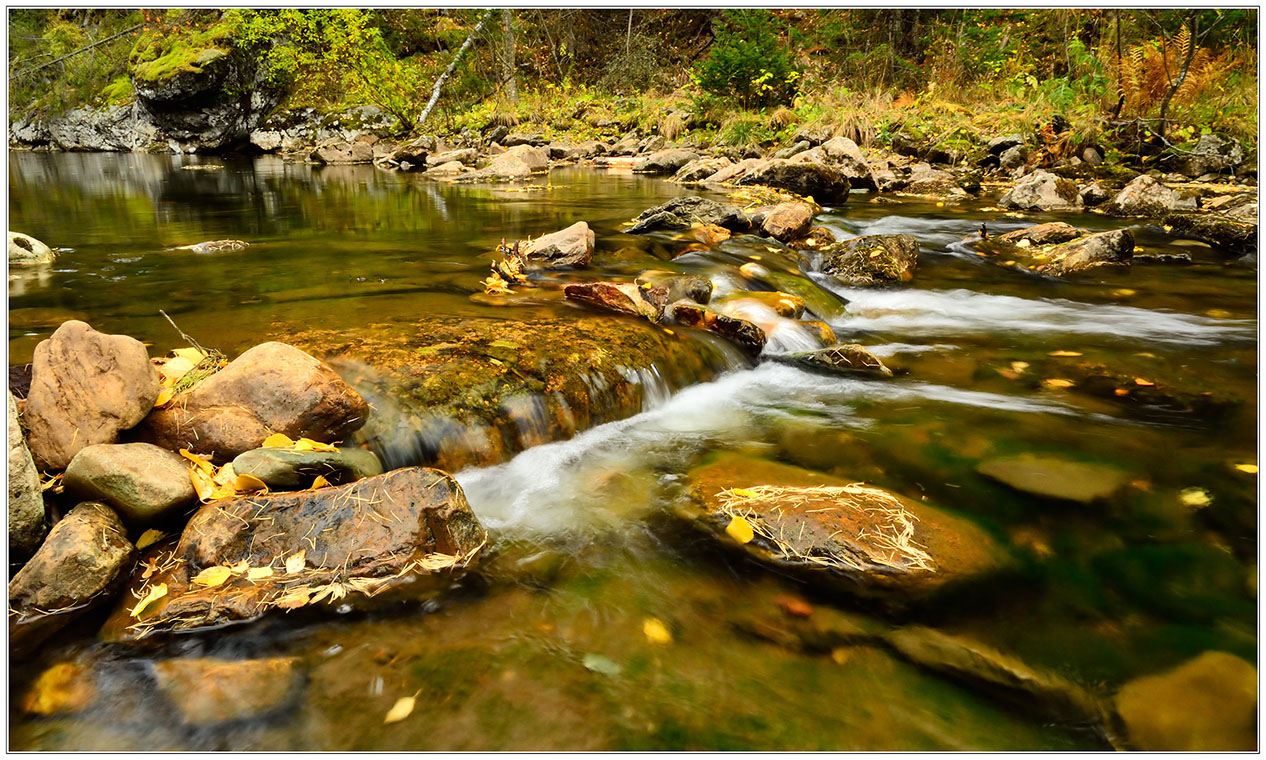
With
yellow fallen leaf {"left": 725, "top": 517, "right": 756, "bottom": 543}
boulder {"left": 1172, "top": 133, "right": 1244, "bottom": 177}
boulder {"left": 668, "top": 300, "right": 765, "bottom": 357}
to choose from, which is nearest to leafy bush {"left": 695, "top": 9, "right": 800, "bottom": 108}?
boulder {"left": 1172, "top": 133, "right": 1244, "bottom": 177}

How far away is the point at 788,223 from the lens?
327 inches

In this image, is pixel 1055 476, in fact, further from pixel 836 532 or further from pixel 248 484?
pixel 248 484

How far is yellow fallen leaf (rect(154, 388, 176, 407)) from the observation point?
286 centimetres

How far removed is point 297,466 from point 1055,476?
374cm

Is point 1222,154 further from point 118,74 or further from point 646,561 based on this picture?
point 118,74

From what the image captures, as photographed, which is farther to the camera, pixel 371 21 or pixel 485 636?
pixel 371 21

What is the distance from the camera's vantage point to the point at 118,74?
101 ft

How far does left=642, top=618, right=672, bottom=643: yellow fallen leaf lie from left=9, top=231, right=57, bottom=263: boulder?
8141 millimetres

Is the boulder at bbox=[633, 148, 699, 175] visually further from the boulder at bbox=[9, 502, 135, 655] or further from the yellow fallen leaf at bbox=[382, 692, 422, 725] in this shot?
the yellow fallen leaf at bbox=[382, 692, 422, 725]

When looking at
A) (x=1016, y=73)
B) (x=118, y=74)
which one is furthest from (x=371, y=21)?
(x=1016, y=73)

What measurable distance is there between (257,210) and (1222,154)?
17.4 metres

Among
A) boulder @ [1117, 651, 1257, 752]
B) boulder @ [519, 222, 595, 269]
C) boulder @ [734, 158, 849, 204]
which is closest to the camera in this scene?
boulder @ [1117, 651, 1257, 752]

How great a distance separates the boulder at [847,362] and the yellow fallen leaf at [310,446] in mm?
3465

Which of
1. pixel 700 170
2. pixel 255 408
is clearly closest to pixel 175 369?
pixel 255 408
